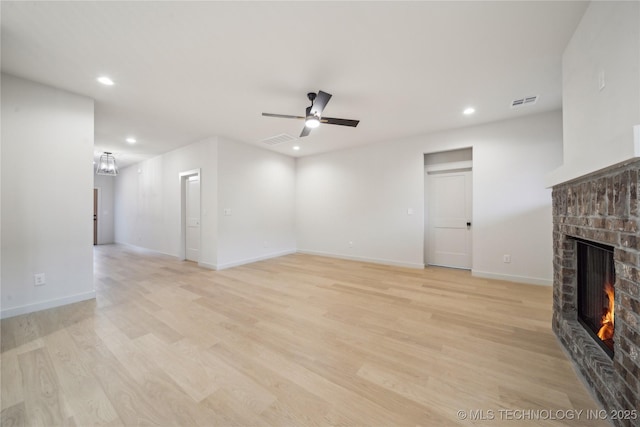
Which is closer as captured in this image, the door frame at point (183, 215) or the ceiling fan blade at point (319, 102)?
the ceiling fan blade at point (319, 102)

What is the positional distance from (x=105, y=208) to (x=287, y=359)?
9858 mm

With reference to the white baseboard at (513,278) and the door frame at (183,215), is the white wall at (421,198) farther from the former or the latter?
the door frame at (183,215)

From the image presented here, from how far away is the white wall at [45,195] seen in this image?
257cm

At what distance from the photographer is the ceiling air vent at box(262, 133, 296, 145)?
183 inches

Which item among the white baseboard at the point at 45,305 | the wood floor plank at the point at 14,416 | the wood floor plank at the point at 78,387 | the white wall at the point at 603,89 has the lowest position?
the wood floor plank at the point at 14,416

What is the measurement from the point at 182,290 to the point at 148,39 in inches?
121

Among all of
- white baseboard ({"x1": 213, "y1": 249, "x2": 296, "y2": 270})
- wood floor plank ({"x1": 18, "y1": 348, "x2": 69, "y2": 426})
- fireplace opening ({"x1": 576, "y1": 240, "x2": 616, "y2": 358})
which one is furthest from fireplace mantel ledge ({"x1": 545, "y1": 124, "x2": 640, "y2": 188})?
white baseboard ({"x1": 213, "y1": 249, "x2": 296, "y2": 270})

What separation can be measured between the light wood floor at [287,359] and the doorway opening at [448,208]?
54.2 inches

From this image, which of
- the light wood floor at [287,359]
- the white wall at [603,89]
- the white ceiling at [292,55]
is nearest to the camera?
the white wall at [603,89]

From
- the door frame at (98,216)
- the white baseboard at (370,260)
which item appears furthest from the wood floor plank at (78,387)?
the door frame at (98,216)

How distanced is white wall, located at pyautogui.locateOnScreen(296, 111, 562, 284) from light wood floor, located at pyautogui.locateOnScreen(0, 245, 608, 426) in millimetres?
839

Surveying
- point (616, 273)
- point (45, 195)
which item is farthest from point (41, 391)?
point (616, 273)

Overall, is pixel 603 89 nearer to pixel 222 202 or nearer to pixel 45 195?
pixel 222 202

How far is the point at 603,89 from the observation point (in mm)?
1564
